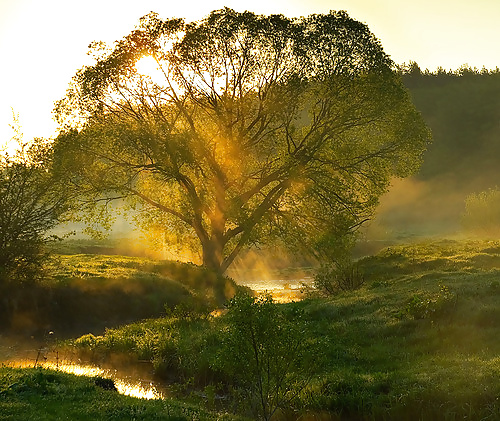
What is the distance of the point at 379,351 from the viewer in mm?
17453

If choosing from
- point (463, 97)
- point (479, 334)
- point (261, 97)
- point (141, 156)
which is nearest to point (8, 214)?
point (141, 156)

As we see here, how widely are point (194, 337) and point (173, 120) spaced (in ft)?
61.4

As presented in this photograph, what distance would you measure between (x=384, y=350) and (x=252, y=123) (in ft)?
71.7

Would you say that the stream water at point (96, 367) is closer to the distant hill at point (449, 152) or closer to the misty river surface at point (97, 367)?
the misty river surface at point (97, 367)

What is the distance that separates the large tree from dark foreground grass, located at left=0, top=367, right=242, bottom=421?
19.0 meters

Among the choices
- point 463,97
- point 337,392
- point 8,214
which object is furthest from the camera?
point 463,97

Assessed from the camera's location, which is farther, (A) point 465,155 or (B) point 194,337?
(A) point 465,155

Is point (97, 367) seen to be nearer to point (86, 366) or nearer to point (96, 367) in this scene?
point (96, 367)

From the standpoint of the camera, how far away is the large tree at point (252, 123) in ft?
107

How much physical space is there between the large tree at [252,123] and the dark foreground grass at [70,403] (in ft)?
62.4

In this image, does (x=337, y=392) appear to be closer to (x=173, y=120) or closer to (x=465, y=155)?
(x=173, y=120)

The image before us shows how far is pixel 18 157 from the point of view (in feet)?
90.3

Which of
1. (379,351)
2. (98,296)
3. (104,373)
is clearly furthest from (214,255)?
(379,351)

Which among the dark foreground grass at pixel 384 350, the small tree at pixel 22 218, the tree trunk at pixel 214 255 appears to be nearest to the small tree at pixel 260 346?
the dark foreground grass at pixel 384 350
